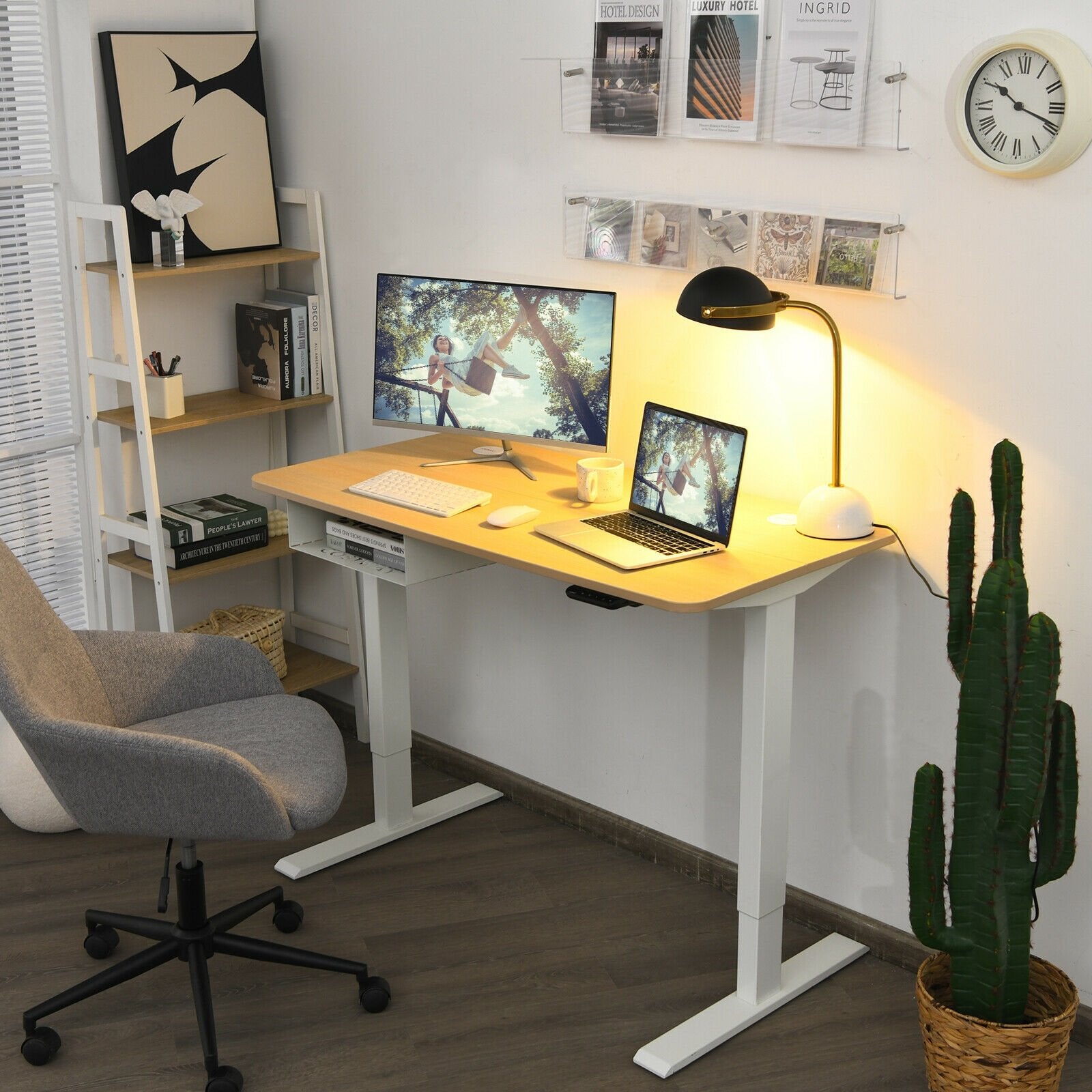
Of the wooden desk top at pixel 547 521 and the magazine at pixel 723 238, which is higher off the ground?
the magazine at pixel 723 238

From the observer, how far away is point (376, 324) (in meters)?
3.08

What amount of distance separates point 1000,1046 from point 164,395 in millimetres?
2278

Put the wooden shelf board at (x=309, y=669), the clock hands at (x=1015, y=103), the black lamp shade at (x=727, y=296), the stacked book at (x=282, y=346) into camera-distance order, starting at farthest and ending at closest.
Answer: the wooden shelf board at (x=309, y=669) < the stacked book at (x=282, y=346) < the black lamp shade at (x=727, y=296) < the clock hands at (x=1015, y=103)

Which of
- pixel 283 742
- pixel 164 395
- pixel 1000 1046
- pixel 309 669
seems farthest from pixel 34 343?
pixel 1000 1046

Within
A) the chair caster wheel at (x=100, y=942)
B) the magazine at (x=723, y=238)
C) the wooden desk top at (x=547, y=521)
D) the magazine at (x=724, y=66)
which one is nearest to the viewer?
the wooden desk top at (x=547, y=521)

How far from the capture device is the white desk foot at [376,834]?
3.14 meters

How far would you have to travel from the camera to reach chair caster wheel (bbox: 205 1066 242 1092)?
238 cm

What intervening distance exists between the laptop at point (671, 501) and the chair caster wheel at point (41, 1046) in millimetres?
1258

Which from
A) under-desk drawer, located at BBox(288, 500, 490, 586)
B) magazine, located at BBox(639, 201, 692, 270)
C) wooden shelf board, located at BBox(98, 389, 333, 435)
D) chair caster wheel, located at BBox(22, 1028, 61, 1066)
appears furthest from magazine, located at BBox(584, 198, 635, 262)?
chair caster wheel, located at BBox(22, 1028, 61, 1066)

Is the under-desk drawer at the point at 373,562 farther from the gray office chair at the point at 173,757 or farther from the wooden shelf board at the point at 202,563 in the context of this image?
the wooden shelf board at the point at 202,563

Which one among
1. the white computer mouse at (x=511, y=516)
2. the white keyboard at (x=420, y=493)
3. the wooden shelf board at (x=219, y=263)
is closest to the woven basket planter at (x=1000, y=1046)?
the white computer mouse at (x=511, y=516)

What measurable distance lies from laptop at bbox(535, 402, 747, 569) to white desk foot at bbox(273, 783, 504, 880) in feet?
3.37

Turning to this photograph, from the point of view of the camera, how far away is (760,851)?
99.3 inches

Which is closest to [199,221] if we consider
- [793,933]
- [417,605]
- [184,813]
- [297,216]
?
[297,216]
